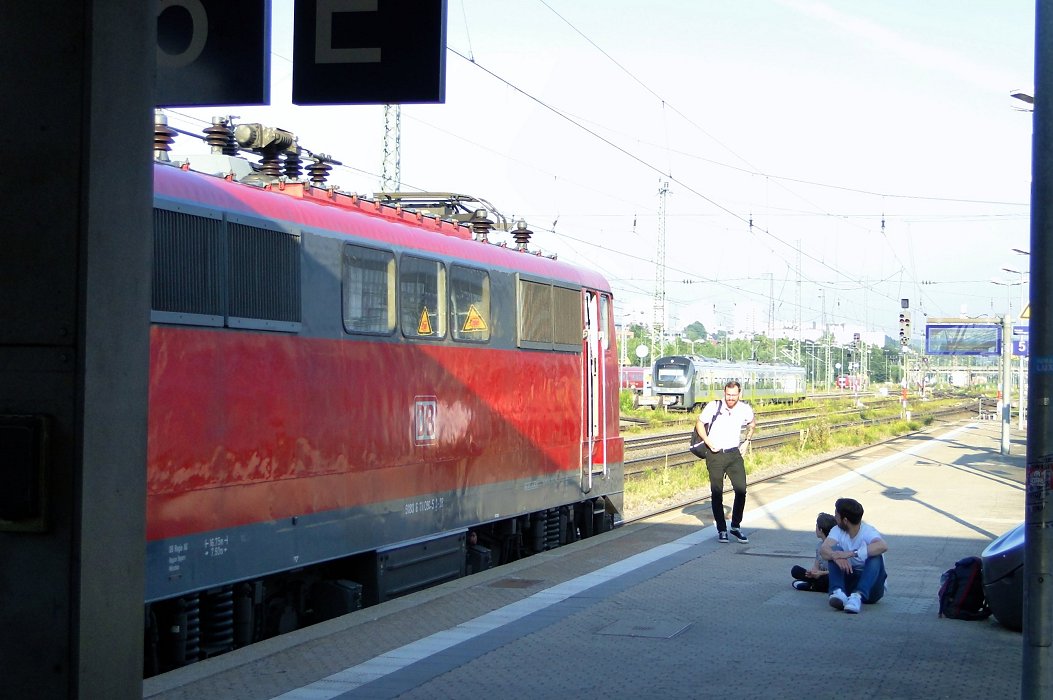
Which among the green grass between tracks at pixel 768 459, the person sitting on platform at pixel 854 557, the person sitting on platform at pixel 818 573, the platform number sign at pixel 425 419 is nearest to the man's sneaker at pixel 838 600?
the person sitting on platform at pixel 854 557

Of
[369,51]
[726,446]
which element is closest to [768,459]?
[726,446]

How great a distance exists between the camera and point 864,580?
10008mm

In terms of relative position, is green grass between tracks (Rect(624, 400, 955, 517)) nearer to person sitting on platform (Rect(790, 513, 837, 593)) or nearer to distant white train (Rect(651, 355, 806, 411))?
person sitting on platform (Rect(790, 513, 837, 593))

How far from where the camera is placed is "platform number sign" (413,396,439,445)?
10625 mm

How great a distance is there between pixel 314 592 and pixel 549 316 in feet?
17.1

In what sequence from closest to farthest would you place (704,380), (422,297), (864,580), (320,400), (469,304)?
1. (320,400)
2. (864,580)
3. (422,297)
4. (469,304)
5. (704,380)

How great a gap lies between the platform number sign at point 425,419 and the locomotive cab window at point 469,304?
2.75ft

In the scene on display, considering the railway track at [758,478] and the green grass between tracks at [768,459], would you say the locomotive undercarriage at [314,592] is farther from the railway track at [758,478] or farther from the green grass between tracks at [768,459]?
the green grass between tracks at [768,459]

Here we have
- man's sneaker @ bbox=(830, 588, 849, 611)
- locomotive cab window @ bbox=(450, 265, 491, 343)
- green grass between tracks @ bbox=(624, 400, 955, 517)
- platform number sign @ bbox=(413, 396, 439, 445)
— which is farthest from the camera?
green grass between tracks @ bbox=(624, 400, 955, 517)

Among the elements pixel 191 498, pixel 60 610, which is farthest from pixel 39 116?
pixel 191 498

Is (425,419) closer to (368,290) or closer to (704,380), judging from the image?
(368,290)

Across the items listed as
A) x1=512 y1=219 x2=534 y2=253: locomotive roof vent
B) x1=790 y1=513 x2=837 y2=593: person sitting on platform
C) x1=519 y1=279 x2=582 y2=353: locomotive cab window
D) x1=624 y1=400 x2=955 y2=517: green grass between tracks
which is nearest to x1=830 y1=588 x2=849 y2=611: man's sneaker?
x1=790 y1=513 x2=837 y2=593: person sitting on platform

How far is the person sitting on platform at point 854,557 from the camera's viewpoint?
10.0 m

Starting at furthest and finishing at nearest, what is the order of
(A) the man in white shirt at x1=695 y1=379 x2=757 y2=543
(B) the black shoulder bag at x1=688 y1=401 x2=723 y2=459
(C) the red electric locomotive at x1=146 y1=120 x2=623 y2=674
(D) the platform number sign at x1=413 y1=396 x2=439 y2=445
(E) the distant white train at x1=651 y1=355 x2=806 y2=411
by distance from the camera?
1. (E) the distant white train at x1=651 y1=355 x2=806 y2=411
2. (B) the black shoulder bag at x1=688 y1=401 x2=723 y2=459
3. (A) the man in white shirt at x1=695 y1=379 x2=757 y2=543
4. (D) the platform number sign at x1=413 y1=396 x2=439 y2=445
5. (C) the red electric locomotive at x1=146 y1=120 x2=623 y2=674
